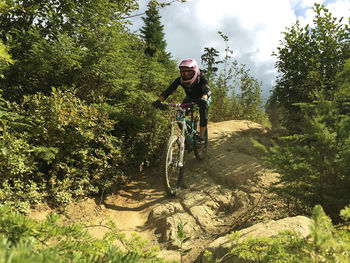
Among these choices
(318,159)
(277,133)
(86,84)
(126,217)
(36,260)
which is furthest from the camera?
(277,133)

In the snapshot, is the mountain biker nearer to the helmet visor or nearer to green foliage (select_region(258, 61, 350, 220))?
the helmet visor

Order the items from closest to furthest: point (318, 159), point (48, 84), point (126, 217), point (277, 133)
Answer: point (318, 159)
point (126, 217)
point (48, 84)
point (277, 133)

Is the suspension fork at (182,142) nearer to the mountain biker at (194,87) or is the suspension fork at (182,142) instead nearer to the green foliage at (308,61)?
the mountain biker at (194,87)

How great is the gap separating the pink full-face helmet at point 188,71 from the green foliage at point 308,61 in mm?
2341

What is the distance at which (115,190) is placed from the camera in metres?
4.38

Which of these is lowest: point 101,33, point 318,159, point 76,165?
point 76,165

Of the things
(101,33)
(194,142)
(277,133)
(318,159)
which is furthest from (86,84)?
(277,133)

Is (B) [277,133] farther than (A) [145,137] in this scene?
Yes

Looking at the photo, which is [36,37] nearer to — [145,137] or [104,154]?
[104,154]

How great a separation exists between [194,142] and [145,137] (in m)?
1.18

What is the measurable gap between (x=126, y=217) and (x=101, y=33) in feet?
12.5

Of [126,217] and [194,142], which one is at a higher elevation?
[194,142]

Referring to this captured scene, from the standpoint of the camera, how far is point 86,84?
15.3 ft

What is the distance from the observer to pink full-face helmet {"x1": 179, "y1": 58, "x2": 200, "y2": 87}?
4.05m
